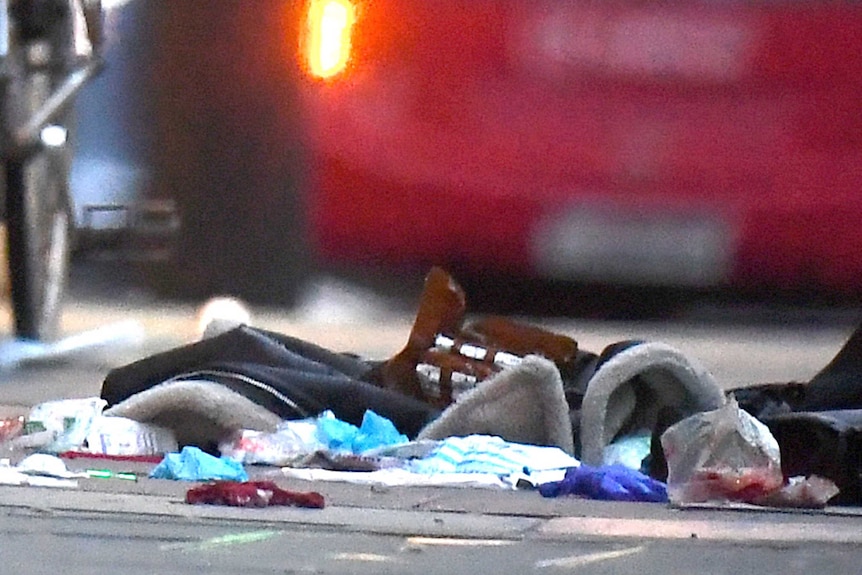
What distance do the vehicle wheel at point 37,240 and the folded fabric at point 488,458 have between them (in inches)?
72.4

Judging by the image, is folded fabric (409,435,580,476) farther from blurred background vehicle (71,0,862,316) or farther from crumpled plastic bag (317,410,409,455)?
blurred background vehicle (71,0,862,316)

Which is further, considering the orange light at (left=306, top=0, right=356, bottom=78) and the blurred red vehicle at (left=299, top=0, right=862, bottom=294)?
the orange light at (left=306, top=0, right=356, bottom=78)

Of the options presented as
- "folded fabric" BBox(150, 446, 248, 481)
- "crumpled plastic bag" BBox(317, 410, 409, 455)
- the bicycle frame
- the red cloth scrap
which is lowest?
"crumpled plastic bag" BBox(317, 410, 409, 455)

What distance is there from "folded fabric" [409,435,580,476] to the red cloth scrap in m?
0.29

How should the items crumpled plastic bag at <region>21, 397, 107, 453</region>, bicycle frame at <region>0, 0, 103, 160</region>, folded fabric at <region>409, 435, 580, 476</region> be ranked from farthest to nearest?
bicycle frame at <region>0, 0, 103, 160</region> < crumpled plastic bag at <region>21, 397, 107, 453</region> < folded fabric at <region>409, 435, 580, 476</region>

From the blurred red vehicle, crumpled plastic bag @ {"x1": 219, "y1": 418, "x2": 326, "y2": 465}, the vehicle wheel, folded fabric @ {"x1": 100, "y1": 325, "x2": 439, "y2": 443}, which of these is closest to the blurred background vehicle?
the blurred red vehicle

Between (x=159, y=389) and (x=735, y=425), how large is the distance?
77cm

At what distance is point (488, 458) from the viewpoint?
2.29 m

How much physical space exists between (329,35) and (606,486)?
3.28 meters

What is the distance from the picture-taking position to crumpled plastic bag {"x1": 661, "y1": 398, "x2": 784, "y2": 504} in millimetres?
2074

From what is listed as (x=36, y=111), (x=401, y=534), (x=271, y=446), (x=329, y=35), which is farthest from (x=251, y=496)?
(x=329, y=35)

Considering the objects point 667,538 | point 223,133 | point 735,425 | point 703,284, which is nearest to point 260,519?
point 667,538

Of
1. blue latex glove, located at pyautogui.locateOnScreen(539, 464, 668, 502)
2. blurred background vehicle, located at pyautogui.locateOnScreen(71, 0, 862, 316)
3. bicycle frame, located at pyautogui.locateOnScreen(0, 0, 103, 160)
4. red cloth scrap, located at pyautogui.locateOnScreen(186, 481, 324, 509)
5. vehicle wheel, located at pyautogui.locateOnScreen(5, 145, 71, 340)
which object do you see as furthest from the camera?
blurred background vehicle, located at pyautogui.locateOnScreen(71, 0, 862, 316)

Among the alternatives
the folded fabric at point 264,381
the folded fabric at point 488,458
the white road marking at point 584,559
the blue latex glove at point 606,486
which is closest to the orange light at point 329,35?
the folded fabric at point 264,381
